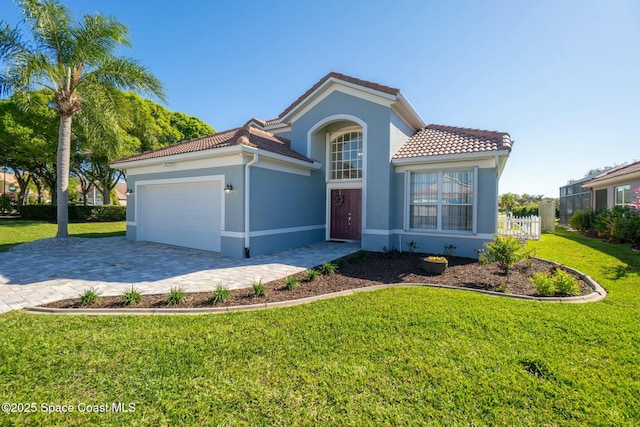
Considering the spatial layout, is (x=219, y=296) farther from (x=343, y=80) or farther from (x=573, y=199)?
(x=573, y=199)

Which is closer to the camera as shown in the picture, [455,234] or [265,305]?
[265,305]

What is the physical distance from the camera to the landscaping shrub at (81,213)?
23141mm

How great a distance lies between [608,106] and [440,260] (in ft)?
36.6

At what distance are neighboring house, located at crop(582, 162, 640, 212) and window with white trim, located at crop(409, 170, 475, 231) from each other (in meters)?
9.83

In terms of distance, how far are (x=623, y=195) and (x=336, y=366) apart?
2270 cm

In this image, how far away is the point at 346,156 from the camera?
13148mm

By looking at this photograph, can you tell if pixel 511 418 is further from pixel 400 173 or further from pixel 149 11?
A: pixel 149 11

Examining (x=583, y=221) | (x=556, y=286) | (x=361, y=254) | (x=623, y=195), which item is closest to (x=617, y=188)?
(x=623, y=195)

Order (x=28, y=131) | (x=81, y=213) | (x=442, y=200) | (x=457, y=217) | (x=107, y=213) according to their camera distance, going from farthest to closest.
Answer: (x=107, y=213) < (x=81, y=213) < (x=28, y=131) < (x=442, y=200) < (x=457, y=217)

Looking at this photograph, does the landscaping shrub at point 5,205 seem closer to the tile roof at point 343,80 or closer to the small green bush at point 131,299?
the tile roof at point 343,80

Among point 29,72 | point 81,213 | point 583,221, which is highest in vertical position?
point 29,72

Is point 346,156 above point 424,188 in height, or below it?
above

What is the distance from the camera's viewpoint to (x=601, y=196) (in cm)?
1972

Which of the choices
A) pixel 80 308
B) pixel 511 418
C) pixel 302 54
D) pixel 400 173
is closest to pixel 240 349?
pixel 511 418
